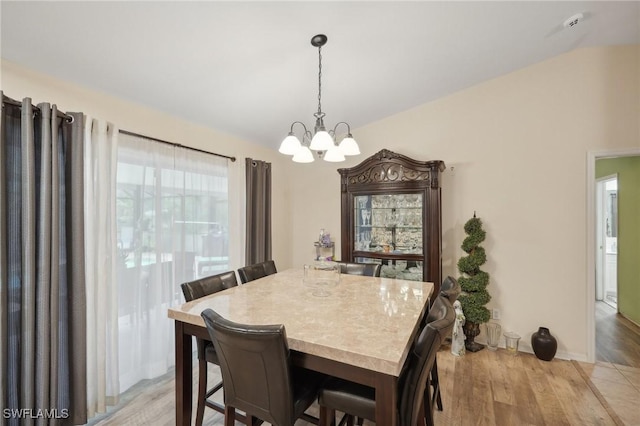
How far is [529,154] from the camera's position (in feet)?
9.54

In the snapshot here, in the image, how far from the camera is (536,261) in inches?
114

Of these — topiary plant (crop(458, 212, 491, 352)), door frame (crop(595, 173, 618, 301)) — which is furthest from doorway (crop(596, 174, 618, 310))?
topiary plant (crop(458, 212, 491, 352))

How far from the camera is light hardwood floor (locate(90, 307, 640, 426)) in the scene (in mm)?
1957

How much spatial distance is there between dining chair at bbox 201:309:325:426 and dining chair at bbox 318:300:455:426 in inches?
5.3

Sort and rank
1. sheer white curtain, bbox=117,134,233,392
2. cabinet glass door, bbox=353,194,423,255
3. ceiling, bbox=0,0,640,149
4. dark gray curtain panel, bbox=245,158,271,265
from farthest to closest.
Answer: dark gray curtain panel, bbox=245,158,271,265 → cabinet glass door, bbox=353,194,423,255 → sheer white curtain, bbox=117,134,233,392 → ceiling, bbox=0,0,640,149

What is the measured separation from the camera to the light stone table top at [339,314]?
1.11 meters

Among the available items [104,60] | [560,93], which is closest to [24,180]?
[104,60]

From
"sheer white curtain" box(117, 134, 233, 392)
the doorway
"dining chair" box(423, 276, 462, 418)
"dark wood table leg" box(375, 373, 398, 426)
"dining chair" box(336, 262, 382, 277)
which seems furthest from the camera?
the doorway

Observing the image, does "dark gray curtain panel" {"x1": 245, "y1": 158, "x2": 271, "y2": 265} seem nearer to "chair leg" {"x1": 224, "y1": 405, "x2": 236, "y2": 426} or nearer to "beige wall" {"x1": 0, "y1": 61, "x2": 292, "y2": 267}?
"beige wall" {"x1": 0, "y1": 61, "x2": 292, "y2": 267}

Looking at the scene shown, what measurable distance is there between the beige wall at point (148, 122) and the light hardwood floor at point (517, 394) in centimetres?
166

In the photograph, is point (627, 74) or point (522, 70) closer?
point (627, 74)

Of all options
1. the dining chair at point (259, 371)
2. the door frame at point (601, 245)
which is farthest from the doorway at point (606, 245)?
the dining chair at point (259, 371)

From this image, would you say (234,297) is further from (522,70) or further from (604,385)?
(522,70)

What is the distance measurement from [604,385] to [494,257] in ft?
4.19
